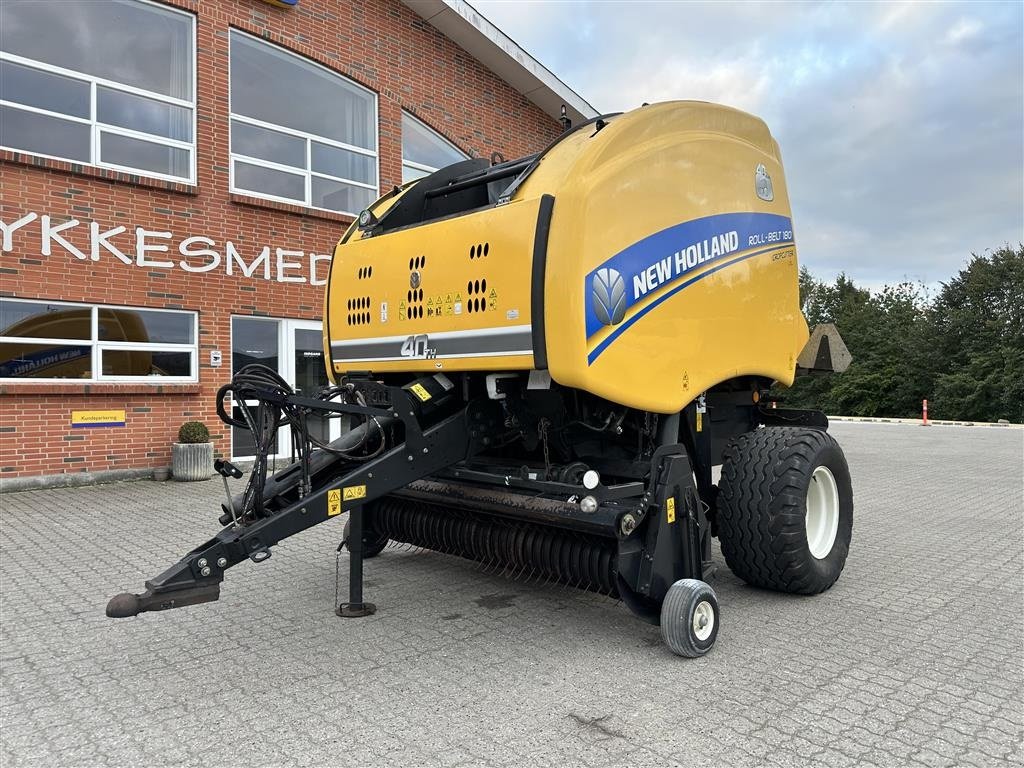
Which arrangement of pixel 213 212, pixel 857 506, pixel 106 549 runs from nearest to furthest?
pixel 106 549, pixel 857 506, pixel 213 212

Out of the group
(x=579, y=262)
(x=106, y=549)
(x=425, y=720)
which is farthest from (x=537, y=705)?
(x=106, y=549)

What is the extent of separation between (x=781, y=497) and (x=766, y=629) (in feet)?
2.48

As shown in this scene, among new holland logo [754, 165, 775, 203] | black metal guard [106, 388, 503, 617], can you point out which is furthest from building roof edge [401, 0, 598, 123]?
black metal guard [106, 388, 503, 617]

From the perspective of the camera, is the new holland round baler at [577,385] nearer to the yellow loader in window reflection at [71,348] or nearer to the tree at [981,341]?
the yellow loader in window reflection at [71,348]

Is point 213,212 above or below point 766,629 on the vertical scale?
above

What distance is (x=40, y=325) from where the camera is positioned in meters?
9.20

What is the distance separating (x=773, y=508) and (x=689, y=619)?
108 centimetres

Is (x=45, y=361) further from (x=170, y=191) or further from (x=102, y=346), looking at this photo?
(x=170, y=191)

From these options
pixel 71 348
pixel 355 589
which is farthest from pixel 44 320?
pixel 355 589

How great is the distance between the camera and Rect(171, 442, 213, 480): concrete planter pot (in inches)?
389

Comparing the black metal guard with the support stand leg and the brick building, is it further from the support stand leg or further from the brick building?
the brick building

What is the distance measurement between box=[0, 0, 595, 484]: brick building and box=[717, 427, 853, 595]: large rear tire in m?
7.59

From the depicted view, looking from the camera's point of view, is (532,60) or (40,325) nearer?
(40,325)

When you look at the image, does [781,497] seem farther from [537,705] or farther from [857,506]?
[857,506]
